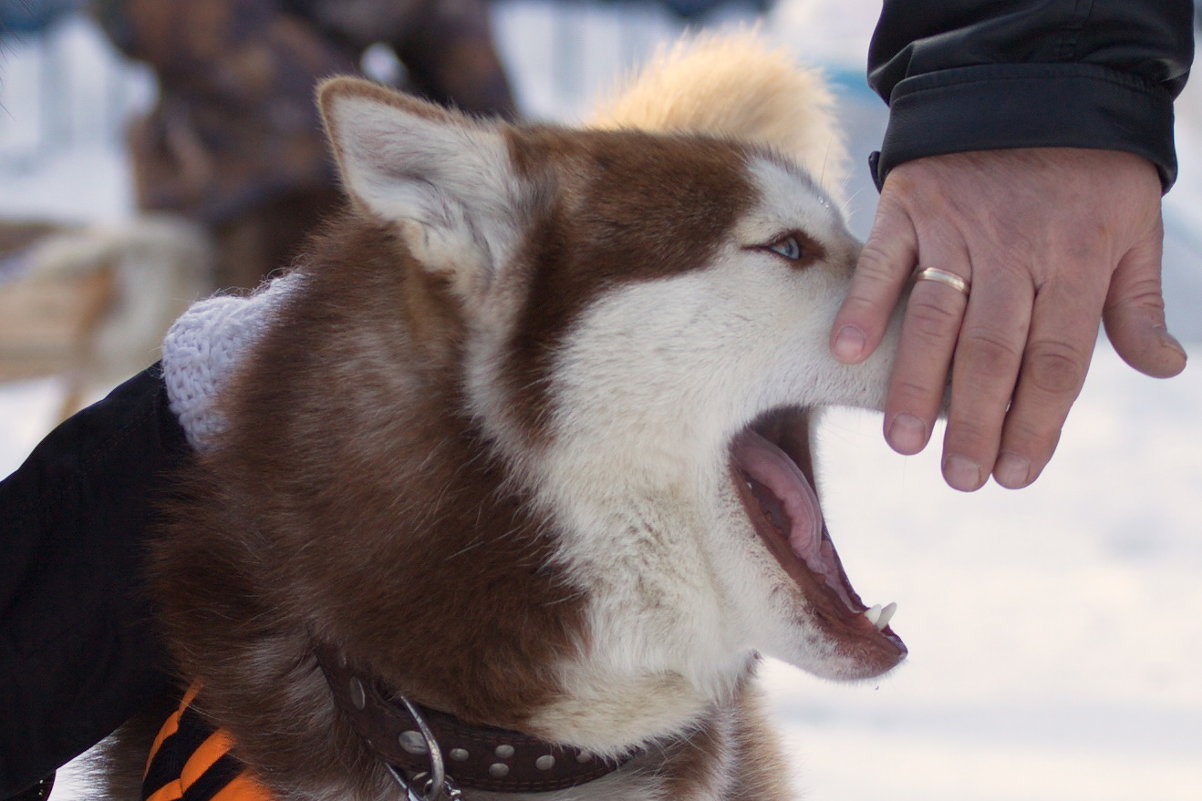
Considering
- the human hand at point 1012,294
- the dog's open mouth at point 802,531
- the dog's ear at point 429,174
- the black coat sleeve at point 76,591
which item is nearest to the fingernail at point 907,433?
the human hand at point 1012,294

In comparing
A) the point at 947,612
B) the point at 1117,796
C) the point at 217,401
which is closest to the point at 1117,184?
the point at 217,401

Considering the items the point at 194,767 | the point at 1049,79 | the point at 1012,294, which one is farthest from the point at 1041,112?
the point at 194,767

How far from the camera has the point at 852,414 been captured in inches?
75.7

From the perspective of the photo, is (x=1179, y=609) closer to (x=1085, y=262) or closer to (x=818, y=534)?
(x=818, y=534)

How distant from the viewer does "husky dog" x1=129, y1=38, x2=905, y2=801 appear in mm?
1413

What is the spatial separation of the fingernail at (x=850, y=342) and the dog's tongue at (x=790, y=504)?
10.7 inches

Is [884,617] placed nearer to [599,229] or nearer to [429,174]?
[599,229]

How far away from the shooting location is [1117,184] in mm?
1270

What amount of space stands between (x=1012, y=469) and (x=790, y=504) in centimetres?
35

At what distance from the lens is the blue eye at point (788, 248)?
150 centimetres

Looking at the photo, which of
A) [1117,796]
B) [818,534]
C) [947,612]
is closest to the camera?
[818,534]

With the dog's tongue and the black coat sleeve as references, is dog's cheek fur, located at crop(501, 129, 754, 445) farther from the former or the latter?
the black coat sleeve

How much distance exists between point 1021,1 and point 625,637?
0.82 metres

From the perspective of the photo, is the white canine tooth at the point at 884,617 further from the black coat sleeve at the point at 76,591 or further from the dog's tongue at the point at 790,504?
the black coat sleeve at the point at 76,591
